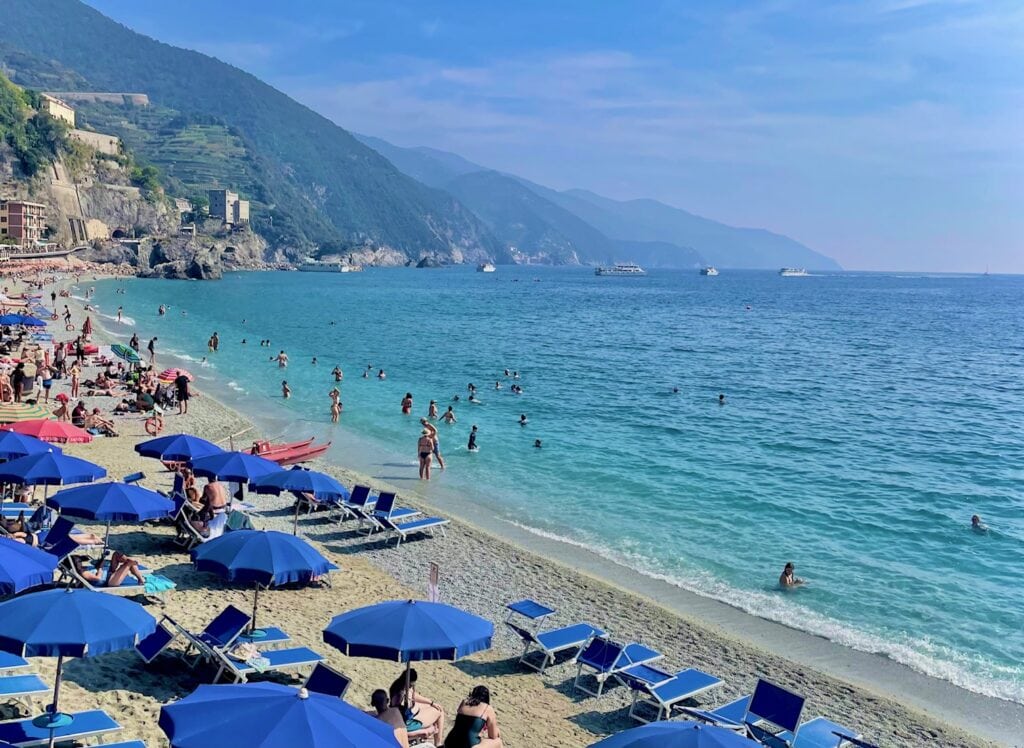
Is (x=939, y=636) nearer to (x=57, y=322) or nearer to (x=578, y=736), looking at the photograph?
(x=578, y=736)

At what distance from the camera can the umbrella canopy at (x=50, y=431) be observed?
633 inches

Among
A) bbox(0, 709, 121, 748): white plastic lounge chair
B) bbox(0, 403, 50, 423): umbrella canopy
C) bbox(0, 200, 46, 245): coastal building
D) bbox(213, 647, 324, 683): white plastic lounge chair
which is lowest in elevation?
bbox(213, 647, 324, 683): white plastic lounge chair

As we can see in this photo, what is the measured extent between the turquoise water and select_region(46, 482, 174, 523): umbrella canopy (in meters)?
9.24

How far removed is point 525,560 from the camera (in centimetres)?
1645

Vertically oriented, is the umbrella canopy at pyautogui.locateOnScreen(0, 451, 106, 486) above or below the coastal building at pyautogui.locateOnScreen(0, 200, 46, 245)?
below

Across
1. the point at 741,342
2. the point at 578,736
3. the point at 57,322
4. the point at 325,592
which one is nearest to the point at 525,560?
the point at 325,592

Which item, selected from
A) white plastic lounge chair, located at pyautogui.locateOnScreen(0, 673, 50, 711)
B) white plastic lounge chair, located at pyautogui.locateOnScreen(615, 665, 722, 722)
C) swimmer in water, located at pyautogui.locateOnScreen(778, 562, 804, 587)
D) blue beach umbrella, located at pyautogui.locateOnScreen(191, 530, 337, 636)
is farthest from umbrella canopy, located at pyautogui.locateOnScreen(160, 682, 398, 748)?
swimmer in water, located at pyautogui.locateOnScreen(778, 562, 804, 587)

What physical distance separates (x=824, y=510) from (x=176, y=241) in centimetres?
14930

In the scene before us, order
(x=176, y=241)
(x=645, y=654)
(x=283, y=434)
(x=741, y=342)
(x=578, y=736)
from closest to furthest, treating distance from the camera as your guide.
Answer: (x=578, y=736) < (x=645, y=654) < (x=283, y=434) < (x=741, y=342) < (x=176, y=241)

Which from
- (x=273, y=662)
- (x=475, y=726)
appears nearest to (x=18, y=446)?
(x=273, y=662)

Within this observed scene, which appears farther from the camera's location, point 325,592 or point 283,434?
point 283,434

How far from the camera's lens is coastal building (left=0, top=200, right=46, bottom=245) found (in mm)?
Answer: 117625

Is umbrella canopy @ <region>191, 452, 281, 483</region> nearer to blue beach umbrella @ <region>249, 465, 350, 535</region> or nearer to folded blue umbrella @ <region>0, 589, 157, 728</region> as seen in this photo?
blue beach umbrella @ <region>249, 465, 350, 535</region>

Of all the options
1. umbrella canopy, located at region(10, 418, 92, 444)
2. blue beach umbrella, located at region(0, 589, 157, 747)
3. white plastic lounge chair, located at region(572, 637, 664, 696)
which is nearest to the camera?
blue beach umbrella, located at region(0, 589, 157, 747)
